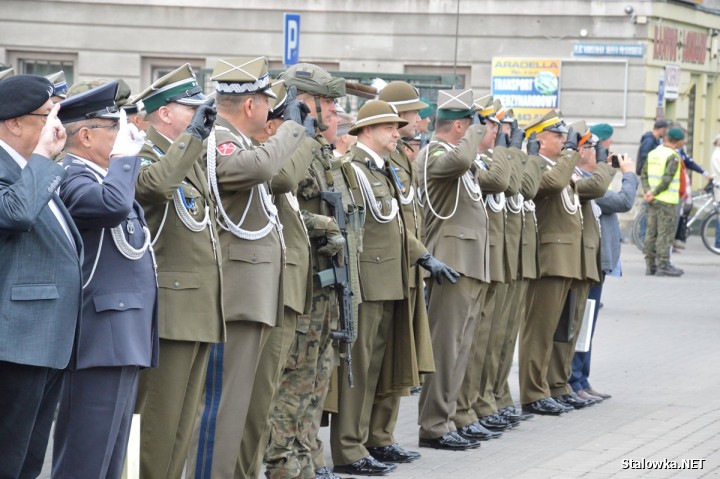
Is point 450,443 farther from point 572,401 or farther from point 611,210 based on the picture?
point 611,210

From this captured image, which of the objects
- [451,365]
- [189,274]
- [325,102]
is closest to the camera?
[189,274]

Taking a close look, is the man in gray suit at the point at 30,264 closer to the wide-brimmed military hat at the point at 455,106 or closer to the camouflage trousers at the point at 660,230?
the wide-brimmed military hat at the point at 455,106

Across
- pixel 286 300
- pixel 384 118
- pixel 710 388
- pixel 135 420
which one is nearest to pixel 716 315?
pixel 710 388

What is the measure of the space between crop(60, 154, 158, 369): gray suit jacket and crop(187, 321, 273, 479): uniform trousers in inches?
36.8

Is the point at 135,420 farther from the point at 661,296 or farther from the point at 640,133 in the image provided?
the point at 640,133

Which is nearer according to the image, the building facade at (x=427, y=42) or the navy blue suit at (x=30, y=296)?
the navy blue suit at (x=30, y=296)

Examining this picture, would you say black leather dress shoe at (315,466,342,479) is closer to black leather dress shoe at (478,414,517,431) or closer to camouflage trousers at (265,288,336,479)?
camouflage trousers at (265,288,336,479)

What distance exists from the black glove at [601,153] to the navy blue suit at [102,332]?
588 cm

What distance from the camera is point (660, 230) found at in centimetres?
1897

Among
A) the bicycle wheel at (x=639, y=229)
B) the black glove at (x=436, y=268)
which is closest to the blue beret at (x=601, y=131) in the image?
the black glove at (x=436, y=268)

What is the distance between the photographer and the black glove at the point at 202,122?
219 inches

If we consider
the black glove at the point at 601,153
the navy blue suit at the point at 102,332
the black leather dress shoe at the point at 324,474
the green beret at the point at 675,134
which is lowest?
the black leather dress shoe at the point at 324,474

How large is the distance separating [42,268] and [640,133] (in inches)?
837

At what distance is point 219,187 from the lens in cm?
618
